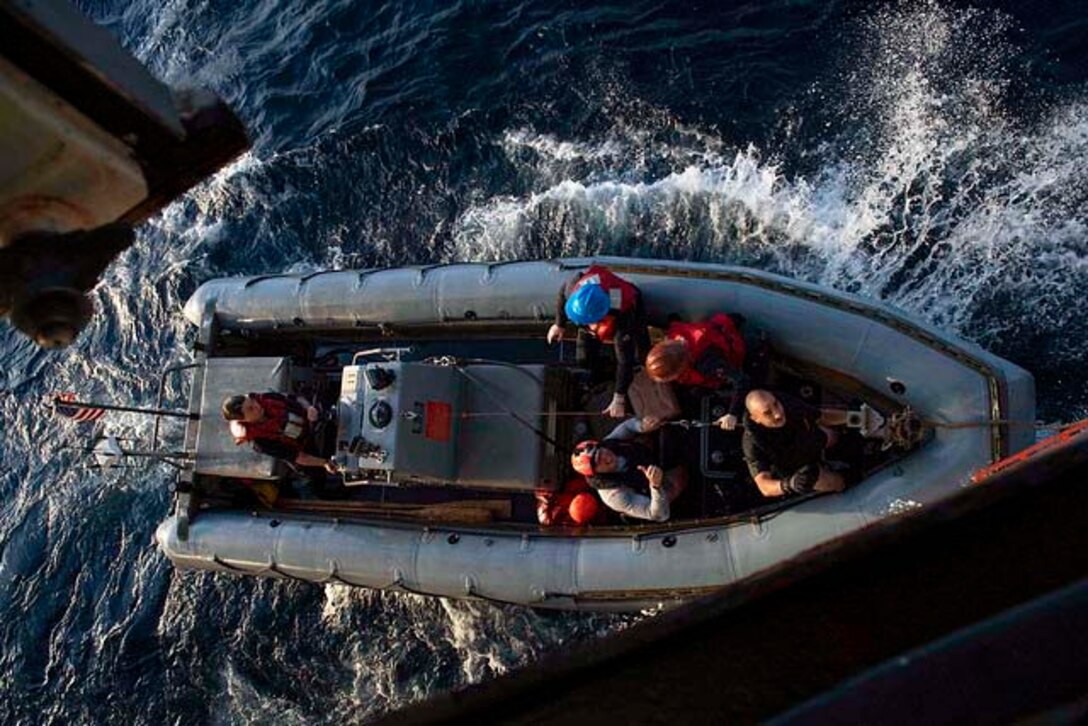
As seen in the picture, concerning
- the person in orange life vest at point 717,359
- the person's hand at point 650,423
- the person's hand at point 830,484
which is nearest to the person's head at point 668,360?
the person in orange life vest at point 717,359

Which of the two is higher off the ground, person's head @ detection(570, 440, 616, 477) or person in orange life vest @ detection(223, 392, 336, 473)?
person in orange life vest @ detection(223, 392, 336, 473)

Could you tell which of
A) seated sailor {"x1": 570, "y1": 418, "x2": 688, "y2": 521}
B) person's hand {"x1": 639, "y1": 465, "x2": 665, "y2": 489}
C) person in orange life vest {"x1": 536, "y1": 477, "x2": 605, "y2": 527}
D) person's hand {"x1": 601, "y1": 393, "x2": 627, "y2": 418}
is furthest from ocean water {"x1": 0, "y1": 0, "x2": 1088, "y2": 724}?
person's hand {"x1": 601, "y1": 393, "x2": 627, "y2": 418}

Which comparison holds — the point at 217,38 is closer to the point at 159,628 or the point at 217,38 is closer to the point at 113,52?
the point at 159,628

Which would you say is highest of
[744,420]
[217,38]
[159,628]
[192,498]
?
[217,38]

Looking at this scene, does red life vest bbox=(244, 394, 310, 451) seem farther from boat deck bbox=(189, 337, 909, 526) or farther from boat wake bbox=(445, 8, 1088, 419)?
boat wake bbox=(445, 8, 1088, 419)

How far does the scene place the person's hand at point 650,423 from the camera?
6.95 meters

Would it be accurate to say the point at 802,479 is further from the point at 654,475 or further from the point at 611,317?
the point at 611,317

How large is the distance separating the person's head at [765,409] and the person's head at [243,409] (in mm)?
3719

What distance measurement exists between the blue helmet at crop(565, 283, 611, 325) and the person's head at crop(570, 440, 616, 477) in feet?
2.81

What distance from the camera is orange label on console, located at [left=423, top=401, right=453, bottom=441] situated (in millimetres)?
7332

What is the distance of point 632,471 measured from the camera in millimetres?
7020

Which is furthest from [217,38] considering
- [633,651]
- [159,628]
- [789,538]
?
[633,651]

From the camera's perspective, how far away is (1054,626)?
1418mm

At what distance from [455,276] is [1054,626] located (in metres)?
6.75
